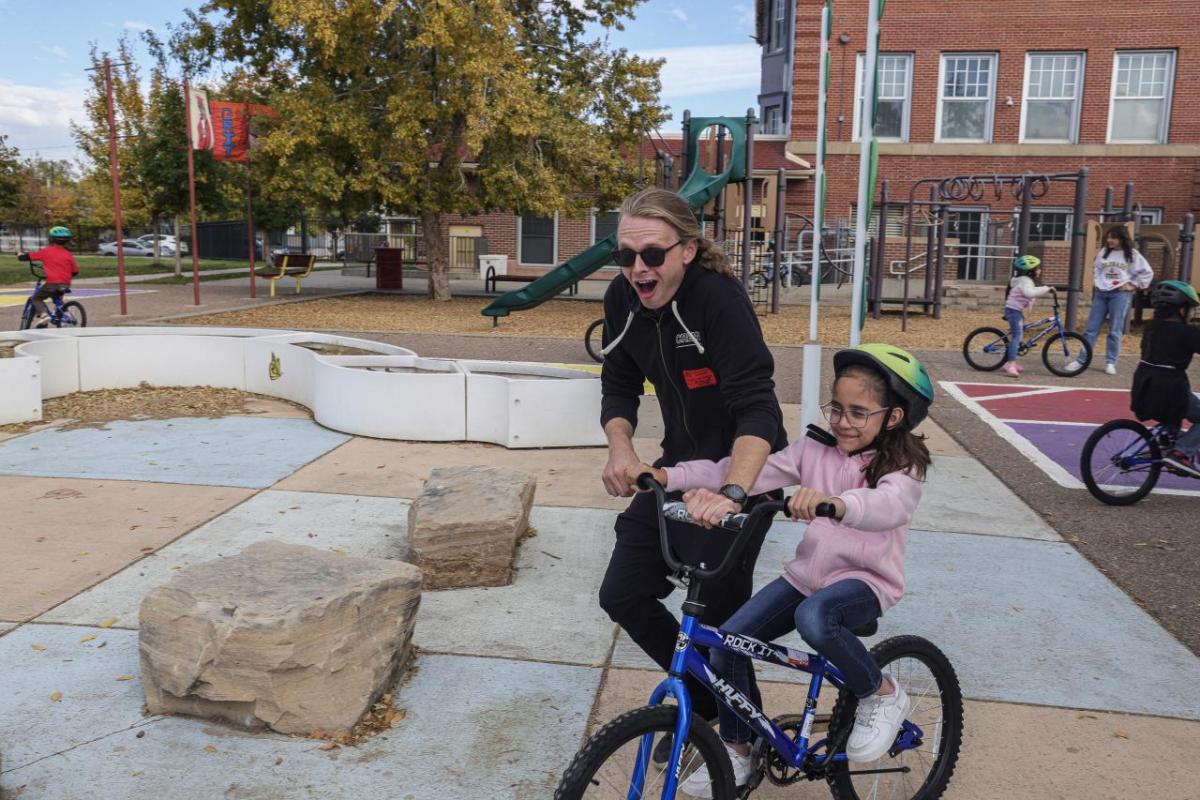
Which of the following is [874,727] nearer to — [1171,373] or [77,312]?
[1171,373]

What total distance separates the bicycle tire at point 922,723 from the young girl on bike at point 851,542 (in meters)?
0.07

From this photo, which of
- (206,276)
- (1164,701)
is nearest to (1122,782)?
(1164,701)

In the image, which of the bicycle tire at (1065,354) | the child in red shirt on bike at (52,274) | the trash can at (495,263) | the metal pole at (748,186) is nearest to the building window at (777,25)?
the trash can at (495,263)

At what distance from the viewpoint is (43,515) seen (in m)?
5.95

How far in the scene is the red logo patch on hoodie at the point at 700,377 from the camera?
3.02 meters

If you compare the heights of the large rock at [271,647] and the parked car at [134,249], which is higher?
the parked car at [134,249]

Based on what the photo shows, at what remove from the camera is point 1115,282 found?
12344mm

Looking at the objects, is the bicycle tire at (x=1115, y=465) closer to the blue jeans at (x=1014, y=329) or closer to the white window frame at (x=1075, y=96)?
the blue jeans at (x=1014, y=329)

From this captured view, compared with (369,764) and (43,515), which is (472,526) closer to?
(369,764)

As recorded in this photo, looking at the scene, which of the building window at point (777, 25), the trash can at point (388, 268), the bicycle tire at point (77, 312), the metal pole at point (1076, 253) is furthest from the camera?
the building window at point (777, 25)

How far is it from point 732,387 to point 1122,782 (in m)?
1.88

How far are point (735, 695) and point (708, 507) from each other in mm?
590

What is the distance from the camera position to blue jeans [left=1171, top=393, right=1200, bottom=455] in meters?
6.62

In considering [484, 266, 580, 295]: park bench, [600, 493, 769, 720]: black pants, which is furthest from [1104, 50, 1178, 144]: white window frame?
[600, 493, 769, 720]: black pants
